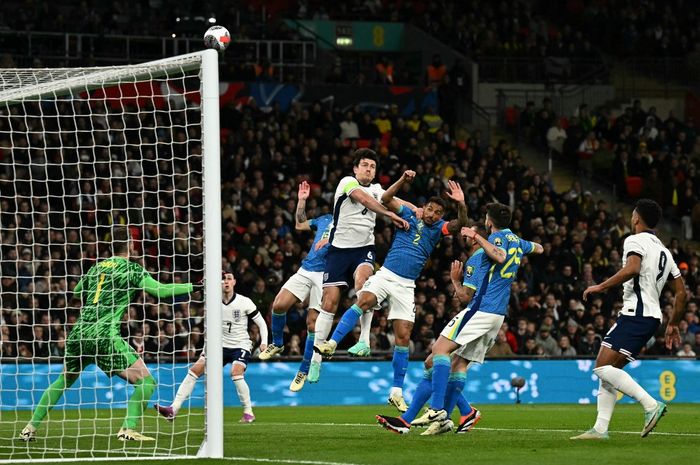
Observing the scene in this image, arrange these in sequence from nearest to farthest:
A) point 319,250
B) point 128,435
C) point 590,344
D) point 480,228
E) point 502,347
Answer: point 128,435 < point 480,228 < point 319,250 < point 502,347 < point 590,344

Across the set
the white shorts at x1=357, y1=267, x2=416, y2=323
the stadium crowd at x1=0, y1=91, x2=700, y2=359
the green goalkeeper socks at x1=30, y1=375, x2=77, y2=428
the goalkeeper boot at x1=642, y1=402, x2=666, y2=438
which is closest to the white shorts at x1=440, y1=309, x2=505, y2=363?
the white shorts at x1=357, y1=267, x2=416, y2=323

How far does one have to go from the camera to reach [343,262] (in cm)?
1579

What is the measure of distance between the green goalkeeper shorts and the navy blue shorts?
5.00 meters

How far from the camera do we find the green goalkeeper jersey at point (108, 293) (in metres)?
13.3

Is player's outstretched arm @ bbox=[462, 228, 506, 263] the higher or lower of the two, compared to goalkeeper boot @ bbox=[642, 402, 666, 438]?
higher

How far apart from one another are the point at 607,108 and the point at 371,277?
73.8 feet

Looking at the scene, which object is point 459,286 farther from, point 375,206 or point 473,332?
point 375,206

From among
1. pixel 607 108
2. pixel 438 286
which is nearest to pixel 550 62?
pixel 607 108

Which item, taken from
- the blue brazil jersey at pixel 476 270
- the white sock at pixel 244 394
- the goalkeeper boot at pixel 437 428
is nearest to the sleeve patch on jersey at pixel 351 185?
the blue brazil jersey at pixel 476 270

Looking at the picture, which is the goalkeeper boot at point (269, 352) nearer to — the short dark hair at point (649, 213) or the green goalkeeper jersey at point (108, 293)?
the green goalkeeper jersey at point (108, 293)

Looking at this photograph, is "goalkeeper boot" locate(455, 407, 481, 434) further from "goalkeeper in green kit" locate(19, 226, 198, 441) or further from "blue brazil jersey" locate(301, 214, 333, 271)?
"blue brazil jersey" locate(301, 214, 333, 271)

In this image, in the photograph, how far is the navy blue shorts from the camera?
12836 mm

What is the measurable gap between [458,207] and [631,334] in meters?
2.50

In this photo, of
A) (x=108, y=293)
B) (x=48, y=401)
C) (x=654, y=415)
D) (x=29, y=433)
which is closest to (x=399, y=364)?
(x=654, y=415)
